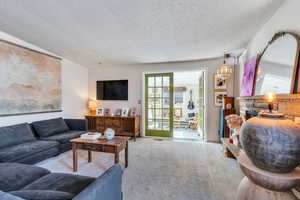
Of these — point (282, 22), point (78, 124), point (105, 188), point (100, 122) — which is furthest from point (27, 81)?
point (282, 22)

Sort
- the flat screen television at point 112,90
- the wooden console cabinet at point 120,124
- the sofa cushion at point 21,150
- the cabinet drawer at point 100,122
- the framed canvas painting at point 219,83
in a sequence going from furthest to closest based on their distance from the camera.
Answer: the flat screen television at point 112,90
the cabinet drawer at point 100,122
the wooden console cabinet at point 120,124
the framed canvas painting at point 219,83
the sofa cushion at point 21,150

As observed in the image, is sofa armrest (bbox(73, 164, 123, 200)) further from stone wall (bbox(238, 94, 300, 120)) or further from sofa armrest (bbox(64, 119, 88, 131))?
sofa armrest (bbox(64, 119, 88, 131))

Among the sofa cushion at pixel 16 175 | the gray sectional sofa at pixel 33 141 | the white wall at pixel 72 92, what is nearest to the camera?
the sofa cushion at pixel 16 175

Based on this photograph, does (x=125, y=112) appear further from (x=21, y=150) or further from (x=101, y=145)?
(x=21, y=150)

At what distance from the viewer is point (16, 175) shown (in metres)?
1.46

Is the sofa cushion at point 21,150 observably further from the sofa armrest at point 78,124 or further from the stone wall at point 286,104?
the stone wall at point 286,104

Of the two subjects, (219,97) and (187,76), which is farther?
(187,76)

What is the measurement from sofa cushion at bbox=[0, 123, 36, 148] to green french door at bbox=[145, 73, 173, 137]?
294cm

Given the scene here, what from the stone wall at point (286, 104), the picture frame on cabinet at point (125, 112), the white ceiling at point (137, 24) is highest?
the white ceiling at point (137, 24)

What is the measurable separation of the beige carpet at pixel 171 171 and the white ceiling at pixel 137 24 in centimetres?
239

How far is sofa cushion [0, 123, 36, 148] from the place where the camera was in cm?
235

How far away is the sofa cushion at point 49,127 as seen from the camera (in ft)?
9.59

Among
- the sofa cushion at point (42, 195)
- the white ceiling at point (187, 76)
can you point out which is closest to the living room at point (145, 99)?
the sofa cushion at point (42, 195)

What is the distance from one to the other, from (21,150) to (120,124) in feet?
7.46
